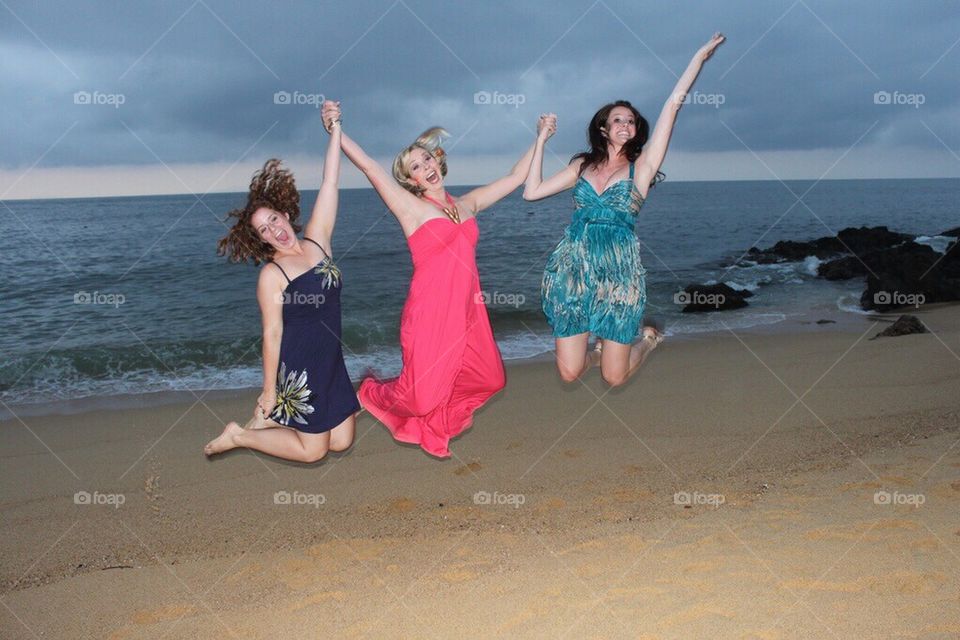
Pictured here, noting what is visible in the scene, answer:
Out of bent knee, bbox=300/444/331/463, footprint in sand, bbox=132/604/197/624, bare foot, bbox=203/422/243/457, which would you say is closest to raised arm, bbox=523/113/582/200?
bent knee, bbox=300/444/331/463

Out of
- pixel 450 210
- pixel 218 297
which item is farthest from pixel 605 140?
pixel 218 297

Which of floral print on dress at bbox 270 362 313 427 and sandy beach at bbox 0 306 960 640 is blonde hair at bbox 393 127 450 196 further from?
sandy beach at bbox 0 306 960 640

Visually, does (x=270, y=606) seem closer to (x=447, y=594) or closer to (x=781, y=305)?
(x=447, y=594)

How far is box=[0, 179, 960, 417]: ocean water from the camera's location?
10.2m

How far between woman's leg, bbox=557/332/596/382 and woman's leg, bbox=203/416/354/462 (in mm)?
1374

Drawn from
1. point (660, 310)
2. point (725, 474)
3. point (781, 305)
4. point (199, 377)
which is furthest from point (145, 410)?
point (781, 305)

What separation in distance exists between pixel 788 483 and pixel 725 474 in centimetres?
46

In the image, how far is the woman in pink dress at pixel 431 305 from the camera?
4.05 m

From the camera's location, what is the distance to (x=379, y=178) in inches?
153

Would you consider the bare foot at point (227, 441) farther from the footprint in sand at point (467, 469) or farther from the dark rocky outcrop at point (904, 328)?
the dark rocky outcrop at point (904, 328)

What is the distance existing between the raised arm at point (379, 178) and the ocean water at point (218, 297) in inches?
56.6

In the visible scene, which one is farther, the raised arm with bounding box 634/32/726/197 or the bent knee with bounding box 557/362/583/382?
the bent knee with bounding box 557/362/583/382

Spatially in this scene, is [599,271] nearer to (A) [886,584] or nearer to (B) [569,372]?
(B) [569,372]

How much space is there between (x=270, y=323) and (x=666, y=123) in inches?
90.4
